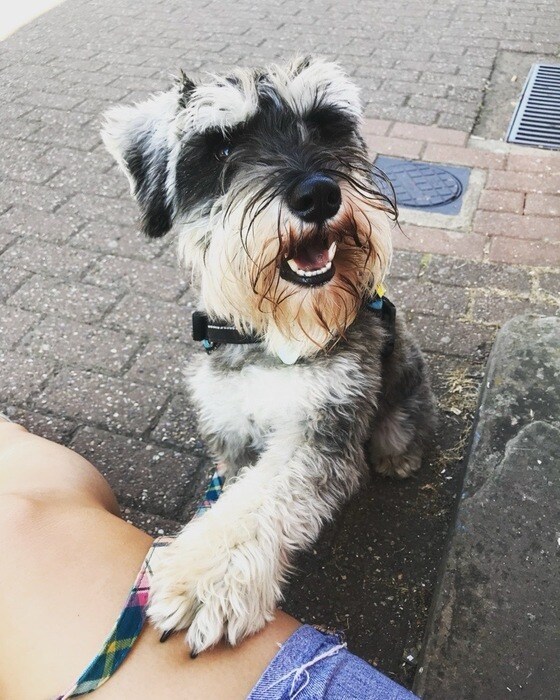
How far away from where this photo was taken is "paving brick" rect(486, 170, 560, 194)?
16.6 feet

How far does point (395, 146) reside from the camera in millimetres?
5566

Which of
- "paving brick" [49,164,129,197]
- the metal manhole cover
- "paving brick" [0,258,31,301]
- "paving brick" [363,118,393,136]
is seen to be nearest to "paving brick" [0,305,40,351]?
"paving brick" [0,258,31,301]

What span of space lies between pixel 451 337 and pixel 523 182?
1.98 meters

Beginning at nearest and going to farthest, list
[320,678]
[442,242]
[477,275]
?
1. [320,678]
2. [477,275]
3. [442,242]

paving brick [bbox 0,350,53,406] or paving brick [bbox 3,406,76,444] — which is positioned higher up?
paving brick [bbox 0,350,53,406]

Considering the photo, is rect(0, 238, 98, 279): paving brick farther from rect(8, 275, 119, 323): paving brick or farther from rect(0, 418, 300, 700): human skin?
rect(0, 418, 300, 700): human skin

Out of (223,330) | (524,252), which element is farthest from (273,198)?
(524,252)

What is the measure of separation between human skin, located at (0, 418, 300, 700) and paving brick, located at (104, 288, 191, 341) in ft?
6.94

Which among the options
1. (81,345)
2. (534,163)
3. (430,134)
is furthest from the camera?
(430,134)

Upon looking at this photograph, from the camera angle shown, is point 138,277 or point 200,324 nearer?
point 200,324

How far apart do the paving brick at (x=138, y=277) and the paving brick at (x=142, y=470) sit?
4.17ft

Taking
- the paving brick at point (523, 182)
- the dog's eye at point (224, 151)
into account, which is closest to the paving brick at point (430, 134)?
the paving brick at point (523, 182)

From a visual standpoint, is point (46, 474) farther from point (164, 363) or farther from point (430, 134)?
point (430, 134)

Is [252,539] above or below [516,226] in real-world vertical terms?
above
